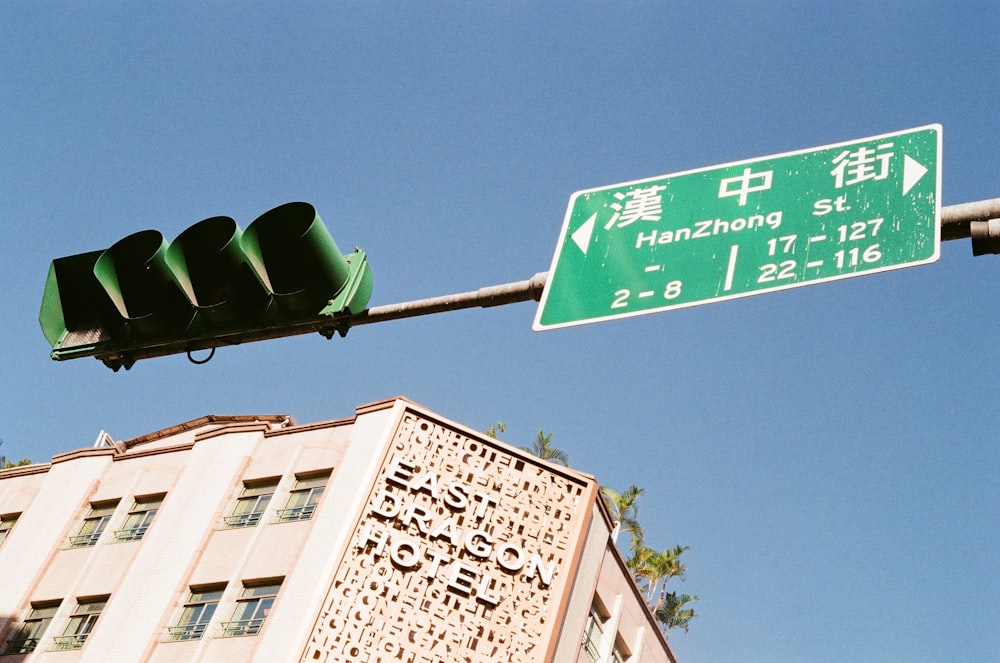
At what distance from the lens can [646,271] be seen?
4.95m

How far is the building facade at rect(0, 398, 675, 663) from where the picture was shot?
2459cm

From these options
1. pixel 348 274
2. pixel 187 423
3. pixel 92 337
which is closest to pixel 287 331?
pixel 348 274

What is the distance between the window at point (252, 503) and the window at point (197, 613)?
6.65 ft

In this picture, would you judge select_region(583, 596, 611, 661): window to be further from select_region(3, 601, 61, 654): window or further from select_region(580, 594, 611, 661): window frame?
select_region(3, 601, 61, 654): window

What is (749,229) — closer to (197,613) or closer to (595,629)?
(197,613)

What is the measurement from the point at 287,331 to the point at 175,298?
68 cm

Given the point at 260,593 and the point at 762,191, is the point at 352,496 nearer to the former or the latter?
the point at 260,593

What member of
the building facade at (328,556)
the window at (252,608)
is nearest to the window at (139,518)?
the building facade at (328,556)

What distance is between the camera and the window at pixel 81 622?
26.6 metres

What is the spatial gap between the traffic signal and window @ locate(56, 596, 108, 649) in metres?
23.1

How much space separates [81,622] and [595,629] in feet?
42.7

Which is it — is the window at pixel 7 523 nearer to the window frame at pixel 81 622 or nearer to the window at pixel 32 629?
the window at pixel 32 629

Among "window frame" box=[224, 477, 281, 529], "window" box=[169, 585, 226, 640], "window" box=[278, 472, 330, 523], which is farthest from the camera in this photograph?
"window frame" box=[224, 477, 281, 529]

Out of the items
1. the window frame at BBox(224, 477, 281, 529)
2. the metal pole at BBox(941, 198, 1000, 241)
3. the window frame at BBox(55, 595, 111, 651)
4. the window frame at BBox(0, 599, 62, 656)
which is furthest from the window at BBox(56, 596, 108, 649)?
the metal pole at BBox(941, 198, 1000, 241)
